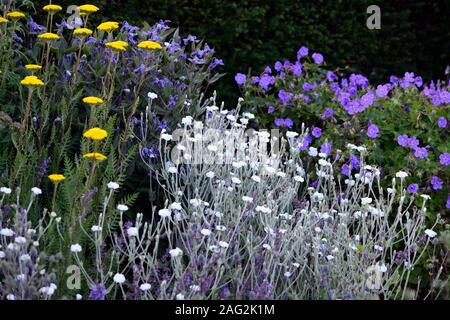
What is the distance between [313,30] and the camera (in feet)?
22.4

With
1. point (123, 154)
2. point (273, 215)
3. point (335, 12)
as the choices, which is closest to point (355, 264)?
point (273, 215)

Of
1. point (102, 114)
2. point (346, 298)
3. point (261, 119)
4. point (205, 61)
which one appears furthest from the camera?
point (261, 119)

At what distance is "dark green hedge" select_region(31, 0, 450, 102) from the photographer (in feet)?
21.3

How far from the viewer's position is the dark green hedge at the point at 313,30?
6.48m

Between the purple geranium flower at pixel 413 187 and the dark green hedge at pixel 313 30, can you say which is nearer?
the purple geranium flower at pixel 413 187

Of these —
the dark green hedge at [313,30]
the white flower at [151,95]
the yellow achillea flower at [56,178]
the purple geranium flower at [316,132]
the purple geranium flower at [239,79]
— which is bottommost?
the yellow achillea flower at [56,178]

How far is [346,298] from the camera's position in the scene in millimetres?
3318

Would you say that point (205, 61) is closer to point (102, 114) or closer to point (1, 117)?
point (102, 114)

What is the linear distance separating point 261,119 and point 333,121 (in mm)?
519

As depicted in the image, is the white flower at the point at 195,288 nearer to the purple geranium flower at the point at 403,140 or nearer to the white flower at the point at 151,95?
the white flower at the point at 151,95

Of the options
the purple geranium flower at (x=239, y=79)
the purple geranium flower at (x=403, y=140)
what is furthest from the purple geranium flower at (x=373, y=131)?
the purple geranium flower at (x=239, y=79)

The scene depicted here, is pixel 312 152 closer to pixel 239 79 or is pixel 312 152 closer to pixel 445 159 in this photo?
pixel 445 159

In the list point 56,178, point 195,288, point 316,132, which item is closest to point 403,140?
point 316,132

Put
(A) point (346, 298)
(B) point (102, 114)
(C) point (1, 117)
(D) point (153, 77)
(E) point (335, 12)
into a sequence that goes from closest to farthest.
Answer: (A) point (346, 298), (C) point (1, 117), (B) point (102, 114), (D) point (153, 77), (E) point (335, 12)
